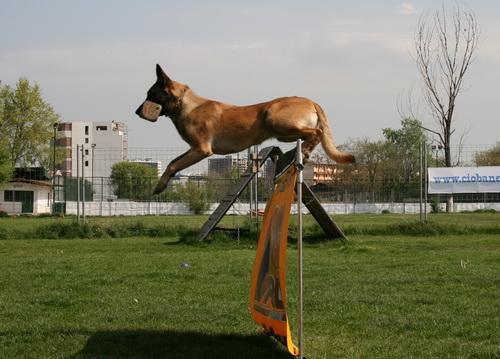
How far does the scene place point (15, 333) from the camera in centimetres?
791

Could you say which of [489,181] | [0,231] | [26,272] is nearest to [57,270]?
[26,272]

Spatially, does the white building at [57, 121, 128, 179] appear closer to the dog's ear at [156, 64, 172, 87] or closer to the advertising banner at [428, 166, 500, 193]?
the dog's ear at [156, 64, 172, 87]

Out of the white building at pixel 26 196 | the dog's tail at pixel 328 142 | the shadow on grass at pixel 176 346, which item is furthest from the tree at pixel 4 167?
the dog's tail at pixel 328 142

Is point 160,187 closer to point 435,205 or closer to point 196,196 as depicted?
point 435,205

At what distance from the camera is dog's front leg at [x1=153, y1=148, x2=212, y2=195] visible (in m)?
5.00

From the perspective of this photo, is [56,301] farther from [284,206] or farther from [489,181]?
[489,181]

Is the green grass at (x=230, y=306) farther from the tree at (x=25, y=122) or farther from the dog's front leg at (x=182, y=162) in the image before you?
the tree at (x=25, y=122)

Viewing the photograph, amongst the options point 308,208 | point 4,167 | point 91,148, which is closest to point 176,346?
point 308,208

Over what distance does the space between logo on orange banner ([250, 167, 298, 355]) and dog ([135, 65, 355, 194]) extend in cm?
82

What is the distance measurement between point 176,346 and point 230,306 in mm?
2232

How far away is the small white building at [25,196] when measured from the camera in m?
64.5

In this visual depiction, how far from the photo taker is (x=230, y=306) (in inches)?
371

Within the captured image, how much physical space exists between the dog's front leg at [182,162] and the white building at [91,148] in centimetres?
377

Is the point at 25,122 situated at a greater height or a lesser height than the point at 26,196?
greater
